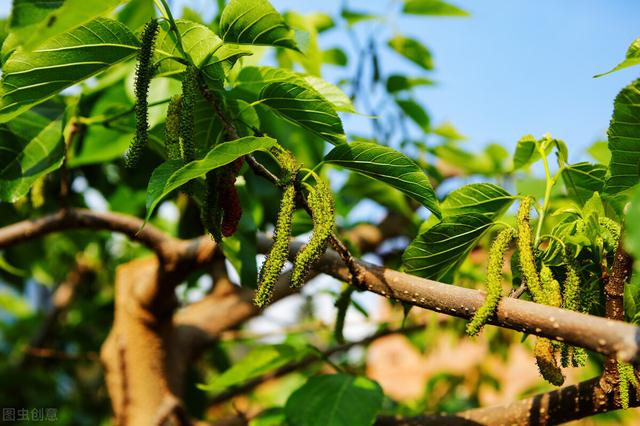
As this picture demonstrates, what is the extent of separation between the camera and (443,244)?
80 centimetres

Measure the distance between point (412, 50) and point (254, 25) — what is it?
1.21 metres

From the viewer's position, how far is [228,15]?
2.22 feet

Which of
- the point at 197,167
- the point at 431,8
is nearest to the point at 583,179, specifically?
the point at 197,167

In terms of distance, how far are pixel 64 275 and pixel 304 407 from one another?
192 cm

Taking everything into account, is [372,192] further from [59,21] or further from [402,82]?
[59,21]

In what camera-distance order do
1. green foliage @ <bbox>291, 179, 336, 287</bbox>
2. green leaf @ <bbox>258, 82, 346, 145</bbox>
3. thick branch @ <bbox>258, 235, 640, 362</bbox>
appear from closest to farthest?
thick branch @ <bbox>258, 235, 640, 362</bbox> < green foliage @ <bbox>291, 179, 336, 287</bbox> < green leaf @ <bbox>258, 82, 346, 145</bbox>

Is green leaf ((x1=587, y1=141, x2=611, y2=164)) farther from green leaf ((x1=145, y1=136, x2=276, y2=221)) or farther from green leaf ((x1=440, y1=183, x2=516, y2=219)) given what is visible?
green leaf ((x1=145, y1=136, x2=276, y2=221))

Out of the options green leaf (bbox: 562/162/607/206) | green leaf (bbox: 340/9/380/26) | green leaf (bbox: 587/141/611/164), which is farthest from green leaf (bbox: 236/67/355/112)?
green leaf (bbox: 340/9/380/26)

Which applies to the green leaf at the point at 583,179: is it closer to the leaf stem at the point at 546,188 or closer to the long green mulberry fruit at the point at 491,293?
the leaf stem at the point at 546,188

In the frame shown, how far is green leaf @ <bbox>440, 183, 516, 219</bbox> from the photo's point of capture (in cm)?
83

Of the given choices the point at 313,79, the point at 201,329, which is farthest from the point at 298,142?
the point at 313,79

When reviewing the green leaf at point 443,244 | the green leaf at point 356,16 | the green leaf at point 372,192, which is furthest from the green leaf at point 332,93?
the green leaf at point 356,16

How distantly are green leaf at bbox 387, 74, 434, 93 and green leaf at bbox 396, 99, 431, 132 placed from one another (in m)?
0.04

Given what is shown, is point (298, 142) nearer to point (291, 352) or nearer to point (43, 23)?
point (291, 352)
